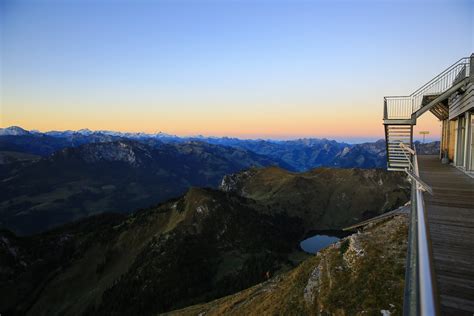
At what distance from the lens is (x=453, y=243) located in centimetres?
977

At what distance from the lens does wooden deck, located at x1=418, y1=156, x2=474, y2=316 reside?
22.0 feet

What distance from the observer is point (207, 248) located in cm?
15412

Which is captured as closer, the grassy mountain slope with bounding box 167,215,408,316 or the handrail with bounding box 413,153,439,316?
the handrail with bounding box 413,153,439,316

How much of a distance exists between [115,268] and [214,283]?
51.7 meters

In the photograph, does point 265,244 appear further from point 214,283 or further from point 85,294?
point 85,294

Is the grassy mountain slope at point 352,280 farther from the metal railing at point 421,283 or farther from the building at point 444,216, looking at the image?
the metal railing at point 421,283

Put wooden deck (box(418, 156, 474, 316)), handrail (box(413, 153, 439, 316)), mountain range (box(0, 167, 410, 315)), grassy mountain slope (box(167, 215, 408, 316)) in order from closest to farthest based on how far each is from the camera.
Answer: handrail (box(413, 153, 439, 316)), wooden deck (box(418, 156, 474, 316)), grassy mountain slope (box(167, 215, 408, 316)), mountain range (box(0, 167, 410, 315))

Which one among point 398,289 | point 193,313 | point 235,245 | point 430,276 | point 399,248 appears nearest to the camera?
point 430,276

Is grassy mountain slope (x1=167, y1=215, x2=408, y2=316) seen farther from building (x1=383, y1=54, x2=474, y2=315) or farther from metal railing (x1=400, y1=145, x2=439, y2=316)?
metal railing (x1=400, y1=145, x2=439, y2=316)

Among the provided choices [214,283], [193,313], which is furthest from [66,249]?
[193,313]

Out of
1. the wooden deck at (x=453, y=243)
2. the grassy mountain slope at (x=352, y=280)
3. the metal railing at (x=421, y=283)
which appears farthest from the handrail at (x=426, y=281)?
the grassy mountain slope at (x=352, y=280)

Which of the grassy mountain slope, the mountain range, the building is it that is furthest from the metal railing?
the mountain range

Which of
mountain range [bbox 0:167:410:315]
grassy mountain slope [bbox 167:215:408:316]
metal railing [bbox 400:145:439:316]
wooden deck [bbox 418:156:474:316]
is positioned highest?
metal railing [bbox 400:145:439:316]

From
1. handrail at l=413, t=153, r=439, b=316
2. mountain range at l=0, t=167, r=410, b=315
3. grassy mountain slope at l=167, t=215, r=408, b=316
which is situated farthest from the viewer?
mountain range at l=0, t=167, r=410, b=315
